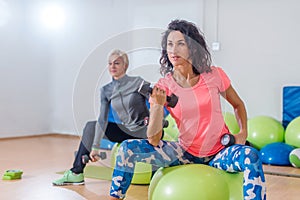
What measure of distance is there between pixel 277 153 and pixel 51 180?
2201 millimetres

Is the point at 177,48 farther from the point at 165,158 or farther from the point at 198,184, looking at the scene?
the point at 198,184

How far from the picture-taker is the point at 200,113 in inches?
80.7

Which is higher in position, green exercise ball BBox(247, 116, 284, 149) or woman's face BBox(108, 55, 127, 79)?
woman's face BBox(108, 55, 127, 79)

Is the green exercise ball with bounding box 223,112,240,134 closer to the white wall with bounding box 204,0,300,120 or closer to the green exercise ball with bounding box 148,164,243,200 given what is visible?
the white wall with bounding box 204,0,300,120

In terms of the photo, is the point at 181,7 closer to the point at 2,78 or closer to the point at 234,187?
the point at 2,78

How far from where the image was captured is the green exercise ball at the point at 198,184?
1.94m

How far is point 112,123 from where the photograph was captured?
10.1 ft

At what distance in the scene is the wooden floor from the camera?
2777 millimetres

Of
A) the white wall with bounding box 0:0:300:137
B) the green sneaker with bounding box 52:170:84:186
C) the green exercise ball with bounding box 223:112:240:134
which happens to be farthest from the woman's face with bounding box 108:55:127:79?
the green exercise ball with bounding box 223:112:240:134

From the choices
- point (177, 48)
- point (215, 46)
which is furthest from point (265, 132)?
point (177, 48)

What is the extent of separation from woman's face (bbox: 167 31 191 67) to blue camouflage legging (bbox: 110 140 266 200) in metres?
0.40

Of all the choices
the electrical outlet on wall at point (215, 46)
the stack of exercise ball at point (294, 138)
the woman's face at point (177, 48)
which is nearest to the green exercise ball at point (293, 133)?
the stack of exercise ball at point (294, 138)

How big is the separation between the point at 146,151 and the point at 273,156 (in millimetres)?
2532

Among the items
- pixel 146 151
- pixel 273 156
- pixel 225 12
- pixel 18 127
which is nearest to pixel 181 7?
pixel 225 12
